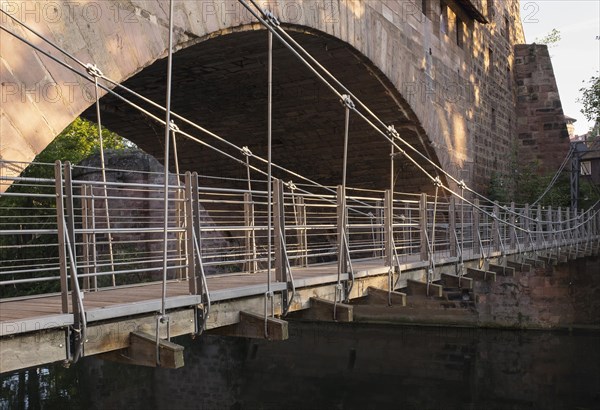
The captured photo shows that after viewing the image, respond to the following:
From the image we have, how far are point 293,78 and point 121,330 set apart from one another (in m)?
6.07

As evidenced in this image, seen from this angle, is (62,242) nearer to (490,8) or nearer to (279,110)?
(279,110)

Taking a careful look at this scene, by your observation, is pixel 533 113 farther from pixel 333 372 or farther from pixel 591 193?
pixel 333 372

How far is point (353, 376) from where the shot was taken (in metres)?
11.1

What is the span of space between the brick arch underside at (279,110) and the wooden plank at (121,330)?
3.85 meters

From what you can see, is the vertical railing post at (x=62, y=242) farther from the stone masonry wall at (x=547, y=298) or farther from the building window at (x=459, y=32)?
the stone masonry wall at (x=547, y=298)

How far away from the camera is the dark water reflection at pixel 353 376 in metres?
9.95

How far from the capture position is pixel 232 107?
973 cm

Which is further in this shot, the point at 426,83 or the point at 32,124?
the point at 426,83

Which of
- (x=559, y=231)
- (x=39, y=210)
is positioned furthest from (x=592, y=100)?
(x=39, y=210)

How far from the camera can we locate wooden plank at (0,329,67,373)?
2314mm

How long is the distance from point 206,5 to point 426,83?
5505 mm

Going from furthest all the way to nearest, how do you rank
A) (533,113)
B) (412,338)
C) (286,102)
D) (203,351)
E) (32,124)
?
(533,113), (412,338), (203,351), (286,102), (32,124)

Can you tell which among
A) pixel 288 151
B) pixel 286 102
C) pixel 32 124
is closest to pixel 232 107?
pixel 286 102

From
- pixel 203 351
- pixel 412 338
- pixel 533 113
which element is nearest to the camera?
pixel 203 351
